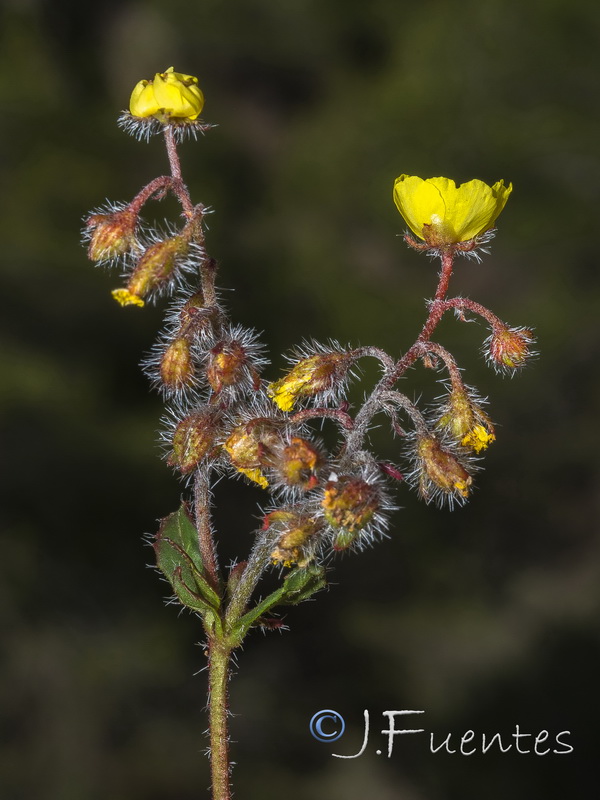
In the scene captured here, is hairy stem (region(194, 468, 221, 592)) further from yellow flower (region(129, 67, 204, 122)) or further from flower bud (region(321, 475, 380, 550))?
yellow flower (region(129, 67, 204, 122))

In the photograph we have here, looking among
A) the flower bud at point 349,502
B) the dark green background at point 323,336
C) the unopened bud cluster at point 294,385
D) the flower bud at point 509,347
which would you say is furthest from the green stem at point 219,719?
the dark green background at point 323,336

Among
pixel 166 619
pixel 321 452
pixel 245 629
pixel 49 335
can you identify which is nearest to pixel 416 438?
pixel 321 452

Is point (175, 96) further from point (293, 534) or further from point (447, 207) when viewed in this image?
point (293, 534)

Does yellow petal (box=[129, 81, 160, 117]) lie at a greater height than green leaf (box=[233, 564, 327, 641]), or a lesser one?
greater

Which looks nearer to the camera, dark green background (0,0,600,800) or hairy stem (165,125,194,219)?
hairy stem (165,125,194,219)

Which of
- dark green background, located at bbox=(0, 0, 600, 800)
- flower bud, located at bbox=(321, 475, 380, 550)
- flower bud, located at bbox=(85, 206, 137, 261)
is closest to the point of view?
flower bud, located at bbox=(321, 475, 380, 550)

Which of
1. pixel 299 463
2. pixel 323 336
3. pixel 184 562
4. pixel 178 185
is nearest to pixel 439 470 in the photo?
pixel 299 463

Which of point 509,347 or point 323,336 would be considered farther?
point 323,336

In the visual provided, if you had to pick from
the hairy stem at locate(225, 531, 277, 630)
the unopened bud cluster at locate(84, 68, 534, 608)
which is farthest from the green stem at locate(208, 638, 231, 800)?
the unopened bud cluster at locate(84, 68, 534, 608)
